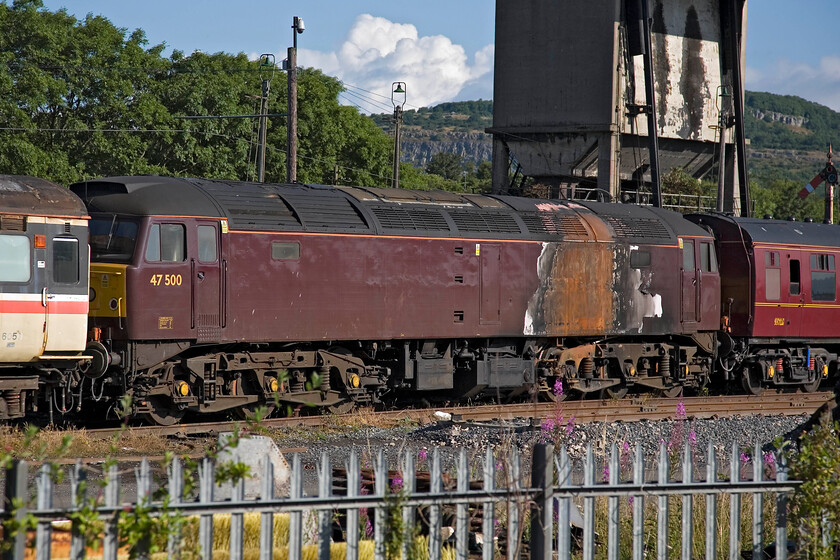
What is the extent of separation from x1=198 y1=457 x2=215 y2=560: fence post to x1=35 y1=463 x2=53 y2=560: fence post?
0.74 meters

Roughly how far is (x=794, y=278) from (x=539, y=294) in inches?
304

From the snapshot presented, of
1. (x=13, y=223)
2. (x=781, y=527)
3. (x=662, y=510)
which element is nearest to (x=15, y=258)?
(x=13, y=223)

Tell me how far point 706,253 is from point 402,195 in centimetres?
817

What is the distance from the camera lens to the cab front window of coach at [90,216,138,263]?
15805 mm

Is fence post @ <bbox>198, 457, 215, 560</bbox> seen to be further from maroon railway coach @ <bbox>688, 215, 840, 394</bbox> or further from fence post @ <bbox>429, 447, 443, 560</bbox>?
maroon railway coach @ <bbox>688, 215, 840, 394</bbox>

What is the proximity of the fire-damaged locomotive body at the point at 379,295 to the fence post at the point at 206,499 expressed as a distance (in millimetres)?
9713

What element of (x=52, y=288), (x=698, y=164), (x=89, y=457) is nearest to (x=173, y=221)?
(x=52, y=288)

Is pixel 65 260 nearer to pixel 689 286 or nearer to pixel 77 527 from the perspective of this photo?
pixel 77 527

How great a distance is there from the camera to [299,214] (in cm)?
1734

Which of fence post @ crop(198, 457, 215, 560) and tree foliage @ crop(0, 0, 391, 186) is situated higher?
tree foliage @ crop(0, 0, 391, 186)

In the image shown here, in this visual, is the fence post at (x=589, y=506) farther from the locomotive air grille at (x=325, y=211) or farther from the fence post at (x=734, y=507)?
the locomotive air grille at (x=325, y=211)

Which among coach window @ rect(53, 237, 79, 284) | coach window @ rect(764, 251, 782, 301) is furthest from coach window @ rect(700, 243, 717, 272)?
coach window @ rect(53, 237, 79, 284)

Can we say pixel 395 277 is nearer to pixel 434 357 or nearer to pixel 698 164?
pixel 434 357

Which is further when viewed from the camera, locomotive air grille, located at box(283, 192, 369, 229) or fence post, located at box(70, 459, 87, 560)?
locomotive air grille, located at box(283, 192, 369, 229)
